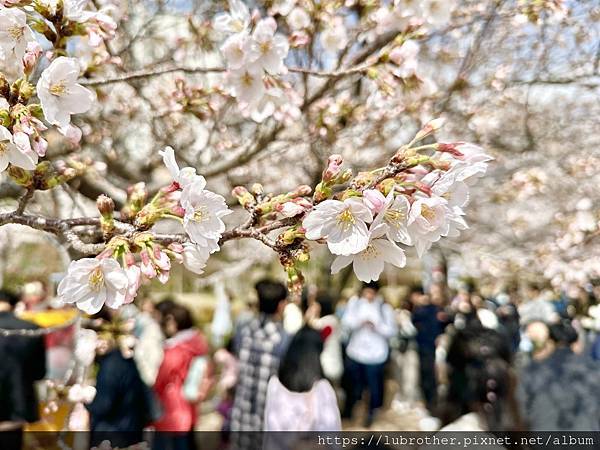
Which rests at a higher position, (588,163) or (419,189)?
(588,163)

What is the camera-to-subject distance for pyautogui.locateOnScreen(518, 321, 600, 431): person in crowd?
3166 millimetres

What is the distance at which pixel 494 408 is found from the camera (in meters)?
3.15

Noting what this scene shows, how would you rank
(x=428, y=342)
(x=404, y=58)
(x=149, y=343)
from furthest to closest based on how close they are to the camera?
(x=428, y=342) < (x=149, y=343) < (x=404, y=58)

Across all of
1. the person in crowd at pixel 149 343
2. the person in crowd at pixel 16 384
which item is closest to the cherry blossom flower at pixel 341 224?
the person in crowd at pixel 16 384

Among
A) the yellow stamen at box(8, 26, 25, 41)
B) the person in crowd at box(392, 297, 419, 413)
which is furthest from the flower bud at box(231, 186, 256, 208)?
the person in crowd at box(392, 297, 419, 413)

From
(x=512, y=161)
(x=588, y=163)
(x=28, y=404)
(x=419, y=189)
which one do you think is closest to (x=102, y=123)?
(x=28, y=404)

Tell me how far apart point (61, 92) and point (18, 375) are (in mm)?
2996

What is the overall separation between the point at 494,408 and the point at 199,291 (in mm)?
14304

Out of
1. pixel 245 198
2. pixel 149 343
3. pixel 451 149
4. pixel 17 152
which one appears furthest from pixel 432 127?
pixel 149 343

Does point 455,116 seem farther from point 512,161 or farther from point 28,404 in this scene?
point 28,404

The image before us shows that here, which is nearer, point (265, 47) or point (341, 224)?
point (341, 224)

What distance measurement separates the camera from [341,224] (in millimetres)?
1184

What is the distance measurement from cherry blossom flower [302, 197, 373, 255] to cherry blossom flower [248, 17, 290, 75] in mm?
1037

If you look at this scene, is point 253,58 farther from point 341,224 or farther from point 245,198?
point 341,224
